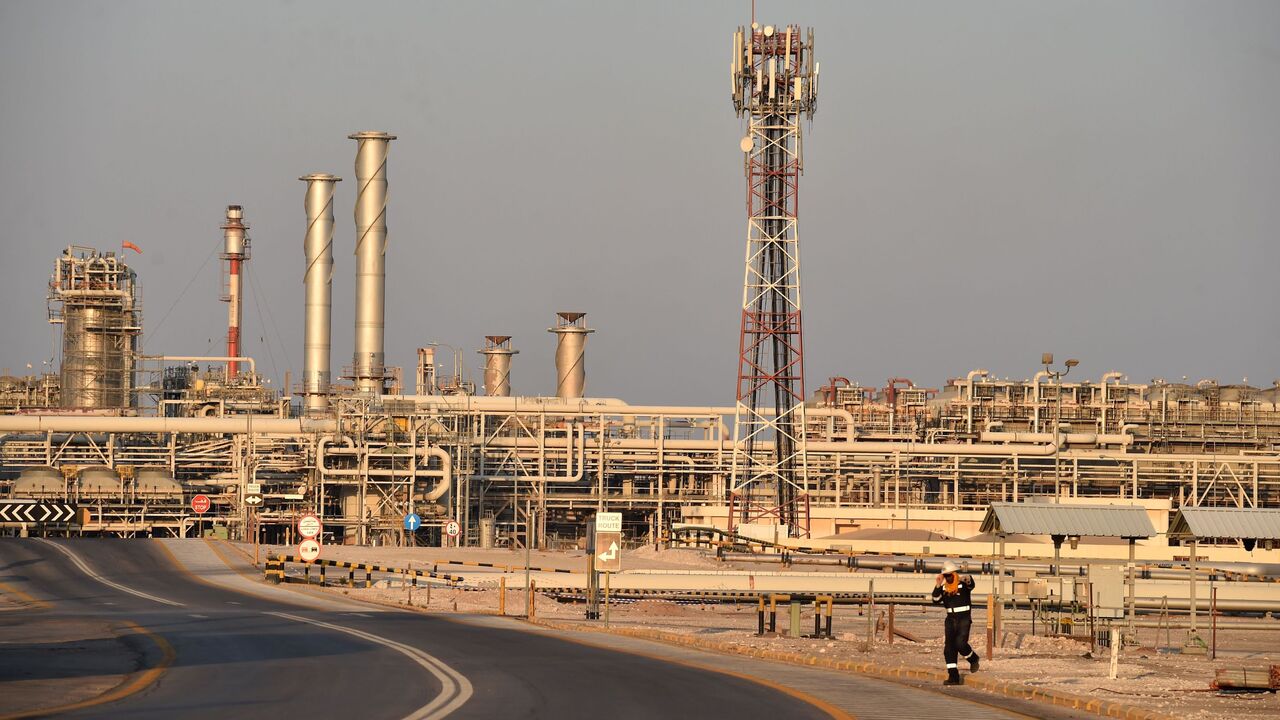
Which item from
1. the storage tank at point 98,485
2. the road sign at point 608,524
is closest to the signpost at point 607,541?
the road sign at point 608,524

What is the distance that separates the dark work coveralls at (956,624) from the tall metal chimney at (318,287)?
71.6 meters

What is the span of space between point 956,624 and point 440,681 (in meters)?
7.35

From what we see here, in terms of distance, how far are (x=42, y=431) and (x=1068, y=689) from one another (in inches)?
2717

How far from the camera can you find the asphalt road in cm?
1733

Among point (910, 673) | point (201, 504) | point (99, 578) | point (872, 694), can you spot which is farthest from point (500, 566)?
point (872, 694)

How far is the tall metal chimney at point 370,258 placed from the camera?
293 feet

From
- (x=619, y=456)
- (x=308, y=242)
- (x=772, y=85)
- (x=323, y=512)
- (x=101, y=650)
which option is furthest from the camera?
(x=308, y=242)

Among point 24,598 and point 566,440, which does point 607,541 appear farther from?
point 566,440

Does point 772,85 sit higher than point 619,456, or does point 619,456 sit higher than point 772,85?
point 772,85

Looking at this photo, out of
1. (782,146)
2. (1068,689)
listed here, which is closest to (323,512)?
(782,146)

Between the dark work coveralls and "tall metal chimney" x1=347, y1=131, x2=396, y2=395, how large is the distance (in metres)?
67.5

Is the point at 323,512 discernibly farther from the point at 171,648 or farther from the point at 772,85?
the point at 171,648

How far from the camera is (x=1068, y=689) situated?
21328 millimetres

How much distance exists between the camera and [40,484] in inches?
3063
